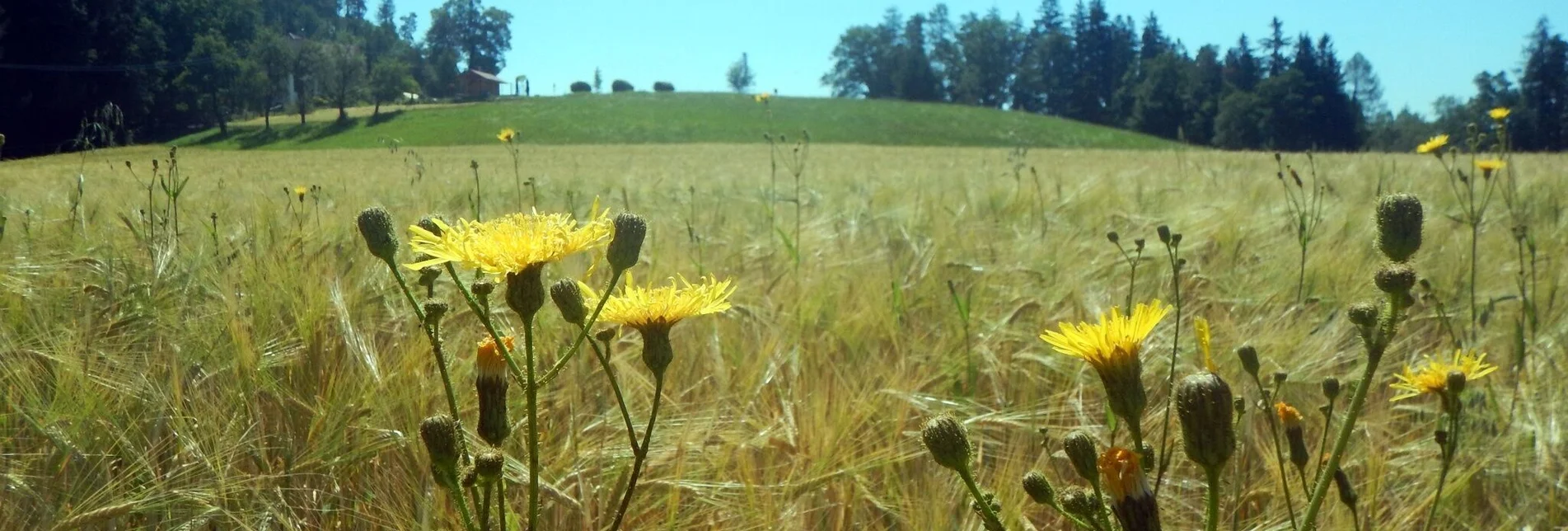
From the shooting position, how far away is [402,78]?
1423cm

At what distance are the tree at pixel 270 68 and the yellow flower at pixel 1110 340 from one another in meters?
9.31

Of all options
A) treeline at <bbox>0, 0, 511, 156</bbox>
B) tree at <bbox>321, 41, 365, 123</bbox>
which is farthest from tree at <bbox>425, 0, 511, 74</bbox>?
treeline at <bbox>0, 0, 511, 156</bbox>

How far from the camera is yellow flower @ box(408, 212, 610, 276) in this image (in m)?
0.75

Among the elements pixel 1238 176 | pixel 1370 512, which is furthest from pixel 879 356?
pixel 1238 176

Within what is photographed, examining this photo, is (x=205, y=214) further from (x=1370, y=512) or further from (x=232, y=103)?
(x=232, y=103)

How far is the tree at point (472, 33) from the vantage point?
2925 cm

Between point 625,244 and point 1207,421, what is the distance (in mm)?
514

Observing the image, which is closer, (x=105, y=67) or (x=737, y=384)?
(x=737, y=384)

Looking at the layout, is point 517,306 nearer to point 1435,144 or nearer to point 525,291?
point 525,291

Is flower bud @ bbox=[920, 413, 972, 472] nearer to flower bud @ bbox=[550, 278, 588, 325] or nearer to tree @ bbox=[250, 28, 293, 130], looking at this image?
flower bud @ bbox=[550, 278, 588, 325]

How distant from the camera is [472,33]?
3606 cm

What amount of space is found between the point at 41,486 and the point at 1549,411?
2233 mm

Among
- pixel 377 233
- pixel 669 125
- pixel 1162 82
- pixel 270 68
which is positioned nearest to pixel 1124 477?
pixel 377 233

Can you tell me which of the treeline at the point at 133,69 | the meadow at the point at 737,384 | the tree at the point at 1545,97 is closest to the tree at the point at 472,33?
the treeline at the point at 133,69
